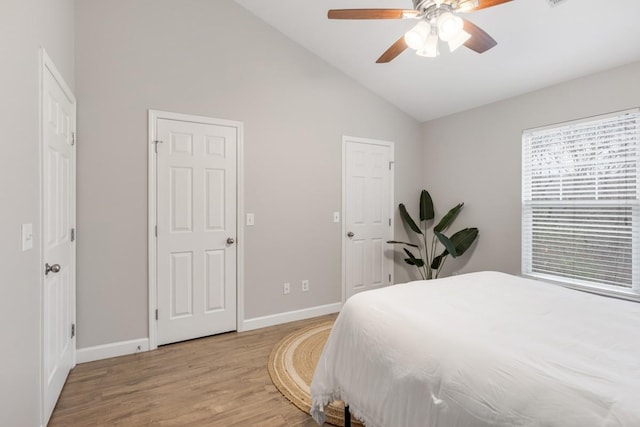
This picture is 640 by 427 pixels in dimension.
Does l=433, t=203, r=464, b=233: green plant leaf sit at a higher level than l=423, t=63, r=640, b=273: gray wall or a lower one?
lower

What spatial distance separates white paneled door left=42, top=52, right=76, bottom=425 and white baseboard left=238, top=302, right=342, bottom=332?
4.56 ft

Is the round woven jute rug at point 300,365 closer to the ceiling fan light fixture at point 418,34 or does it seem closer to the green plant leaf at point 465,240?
the green plant leaf at point 465,240

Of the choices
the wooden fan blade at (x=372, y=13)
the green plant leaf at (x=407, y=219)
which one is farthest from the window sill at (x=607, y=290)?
the wooden fan blade at (x=372, y=13)

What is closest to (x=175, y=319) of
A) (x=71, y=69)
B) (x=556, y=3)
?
(x=71, y=69)

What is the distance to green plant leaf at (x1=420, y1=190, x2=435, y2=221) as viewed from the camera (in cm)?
406

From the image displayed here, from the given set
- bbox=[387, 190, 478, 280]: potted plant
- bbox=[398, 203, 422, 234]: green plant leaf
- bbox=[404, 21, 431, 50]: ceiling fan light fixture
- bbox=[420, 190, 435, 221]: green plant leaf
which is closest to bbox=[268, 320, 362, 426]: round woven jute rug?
bbox=[387, 190, 478, 280]: potted plant

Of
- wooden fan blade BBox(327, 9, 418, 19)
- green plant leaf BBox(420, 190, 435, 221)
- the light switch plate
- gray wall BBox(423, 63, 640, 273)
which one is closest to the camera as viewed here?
the light switch plate

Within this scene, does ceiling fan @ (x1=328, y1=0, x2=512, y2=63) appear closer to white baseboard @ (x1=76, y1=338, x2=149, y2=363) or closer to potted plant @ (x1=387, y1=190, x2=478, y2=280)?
potted plant @ (x1=387, y1=190, x2=478, y2=280)

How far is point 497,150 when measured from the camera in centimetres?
340

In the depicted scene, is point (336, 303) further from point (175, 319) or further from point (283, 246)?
point (175, 319)

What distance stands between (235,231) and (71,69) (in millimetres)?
1772

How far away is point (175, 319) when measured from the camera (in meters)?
2.78

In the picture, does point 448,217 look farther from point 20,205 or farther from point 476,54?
point 20,205

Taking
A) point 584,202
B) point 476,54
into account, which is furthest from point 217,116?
point 584,202
